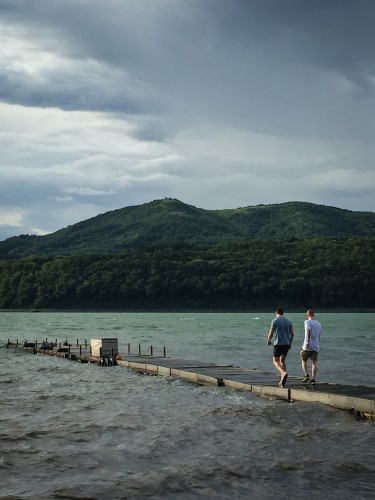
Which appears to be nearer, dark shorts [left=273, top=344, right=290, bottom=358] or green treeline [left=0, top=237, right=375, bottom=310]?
dark shorts [left=273, top=344, right=290, bottom=358]

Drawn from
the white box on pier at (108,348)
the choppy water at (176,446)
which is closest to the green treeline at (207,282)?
the white box on pier at (108,348)

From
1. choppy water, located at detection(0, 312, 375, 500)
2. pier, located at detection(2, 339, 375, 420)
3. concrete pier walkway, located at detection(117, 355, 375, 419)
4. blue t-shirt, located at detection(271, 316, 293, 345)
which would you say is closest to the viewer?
choppy water, located at detection(0, 312, 375, 500)

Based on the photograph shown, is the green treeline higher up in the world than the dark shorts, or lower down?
higher up

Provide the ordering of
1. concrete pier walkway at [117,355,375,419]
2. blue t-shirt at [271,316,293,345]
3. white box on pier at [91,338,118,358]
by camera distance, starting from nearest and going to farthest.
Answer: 1. concrete pier walkway at [117,355,375,419]
2. blue t-shirt at [271,316,293,345]
3. white box on pier at [91,338,118,358]

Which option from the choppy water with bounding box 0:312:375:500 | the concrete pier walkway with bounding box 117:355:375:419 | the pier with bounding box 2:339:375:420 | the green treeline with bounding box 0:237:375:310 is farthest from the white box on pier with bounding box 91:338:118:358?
the green treeline with bounding box 0:237:375:310

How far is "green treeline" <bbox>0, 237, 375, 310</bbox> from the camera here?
168 m

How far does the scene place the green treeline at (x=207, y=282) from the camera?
168m

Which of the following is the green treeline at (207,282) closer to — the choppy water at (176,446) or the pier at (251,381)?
the pier at (251,381)

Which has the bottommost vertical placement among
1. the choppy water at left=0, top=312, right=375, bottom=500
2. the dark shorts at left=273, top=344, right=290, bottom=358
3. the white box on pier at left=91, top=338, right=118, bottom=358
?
the choppy water at left=0, top=312, right=375, bottom=500

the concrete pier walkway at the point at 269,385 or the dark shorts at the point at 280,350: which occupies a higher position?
the dark shorts at the point at 280,350

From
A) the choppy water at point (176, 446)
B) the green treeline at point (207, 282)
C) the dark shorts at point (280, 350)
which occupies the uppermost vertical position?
the green treeline at point (207, 282)

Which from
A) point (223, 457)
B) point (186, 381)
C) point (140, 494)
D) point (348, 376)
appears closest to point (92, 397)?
point (186, 381)

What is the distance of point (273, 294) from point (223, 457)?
159 metres

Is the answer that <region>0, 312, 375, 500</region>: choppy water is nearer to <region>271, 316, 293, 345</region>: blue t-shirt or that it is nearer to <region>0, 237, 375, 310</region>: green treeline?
<region>271, 316, 293, 345</region>: blue t-shirt
